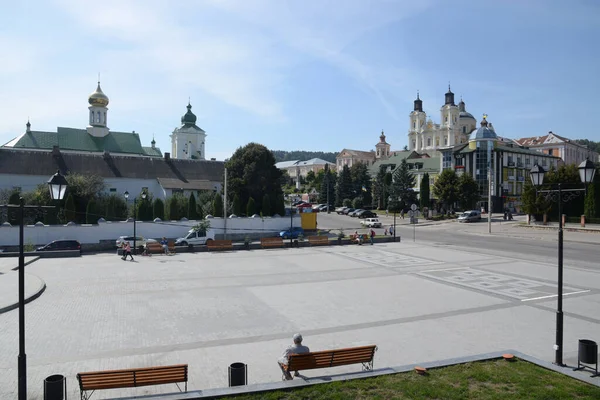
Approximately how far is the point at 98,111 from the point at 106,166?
79.2 ft

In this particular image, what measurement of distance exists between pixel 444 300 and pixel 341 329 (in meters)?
5.34

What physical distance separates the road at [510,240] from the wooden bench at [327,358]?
19420mm

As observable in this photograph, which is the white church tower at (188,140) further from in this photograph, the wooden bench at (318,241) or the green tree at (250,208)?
the wooden bench at (318,241)

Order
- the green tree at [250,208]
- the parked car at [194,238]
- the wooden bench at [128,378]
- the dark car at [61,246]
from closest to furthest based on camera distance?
the wooden bench at [128,378] → the dark car at [61,246] → the parked car at [194,238] → the green tree at [250,208]

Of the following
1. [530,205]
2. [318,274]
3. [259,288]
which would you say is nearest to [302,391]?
[259,288]

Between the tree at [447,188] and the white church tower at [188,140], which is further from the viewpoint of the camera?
the white church tower at [188,140]

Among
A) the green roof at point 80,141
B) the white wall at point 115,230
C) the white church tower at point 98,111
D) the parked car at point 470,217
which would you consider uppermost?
the white church tower at point 98,111

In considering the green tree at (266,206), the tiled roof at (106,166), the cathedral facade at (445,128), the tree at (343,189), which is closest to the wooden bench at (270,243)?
the green tree at (266,206)

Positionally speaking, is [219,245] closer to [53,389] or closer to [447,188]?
[53,389]

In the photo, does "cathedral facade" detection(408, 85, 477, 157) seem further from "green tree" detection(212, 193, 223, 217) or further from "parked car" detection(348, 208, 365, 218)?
"green tree" detection(212, 193, 223, 217)

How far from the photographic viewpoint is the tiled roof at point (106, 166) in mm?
49406

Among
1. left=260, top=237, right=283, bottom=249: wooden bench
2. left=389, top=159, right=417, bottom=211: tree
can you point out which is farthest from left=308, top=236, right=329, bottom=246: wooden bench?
left=389, top=159, right=417, bottom=211: tree

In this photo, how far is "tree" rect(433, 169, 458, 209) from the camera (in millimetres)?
57500

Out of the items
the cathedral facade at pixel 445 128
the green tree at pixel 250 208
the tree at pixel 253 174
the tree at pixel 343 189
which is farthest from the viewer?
the cathedral facade at pixel 445 128
